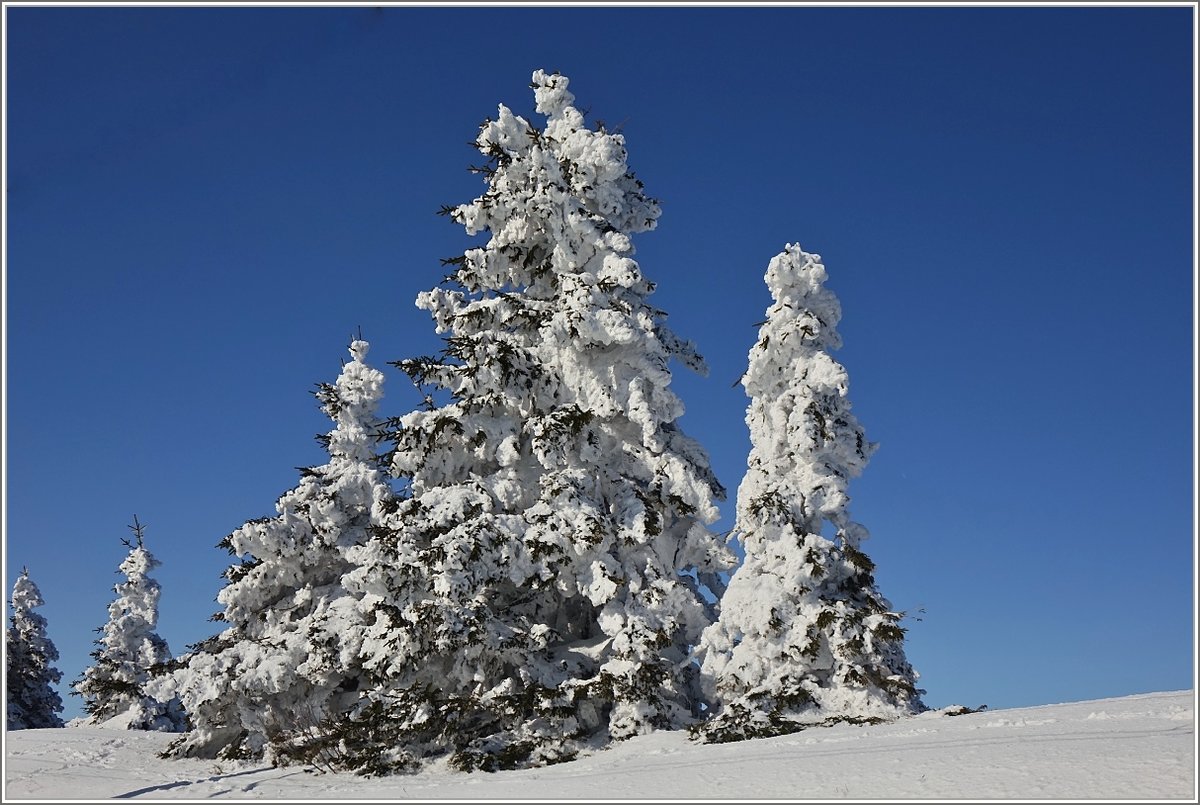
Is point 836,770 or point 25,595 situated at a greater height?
point 25,595

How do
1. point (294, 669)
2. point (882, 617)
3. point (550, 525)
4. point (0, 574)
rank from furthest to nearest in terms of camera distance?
point (294, 669), point (550, 525), point (882, 617), point (0, 574)

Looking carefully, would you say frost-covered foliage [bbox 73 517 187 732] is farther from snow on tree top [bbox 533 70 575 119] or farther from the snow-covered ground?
snow on tree top [bbox 533 70 575 119]

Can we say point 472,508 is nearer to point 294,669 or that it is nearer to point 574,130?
Result: point 294,669

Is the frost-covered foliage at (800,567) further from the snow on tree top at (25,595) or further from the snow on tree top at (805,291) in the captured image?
the snow on tree top at (25,595)

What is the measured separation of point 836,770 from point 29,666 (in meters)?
42.5

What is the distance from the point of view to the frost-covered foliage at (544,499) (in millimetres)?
16562

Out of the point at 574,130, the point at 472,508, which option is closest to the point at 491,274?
the point at 574,130

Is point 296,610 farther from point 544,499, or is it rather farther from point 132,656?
point 132,656

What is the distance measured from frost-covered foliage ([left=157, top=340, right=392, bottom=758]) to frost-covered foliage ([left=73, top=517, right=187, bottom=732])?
1266cm

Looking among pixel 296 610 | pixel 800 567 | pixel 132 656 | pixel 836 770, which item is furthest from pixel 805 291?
pixel 132 656

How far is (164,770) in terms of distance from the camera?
696 inches

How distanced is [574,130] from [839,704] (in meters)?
15.4

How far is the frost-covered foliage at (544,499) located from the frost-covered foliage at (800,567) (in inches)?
46.7

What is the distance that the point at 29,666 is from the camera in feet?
129
